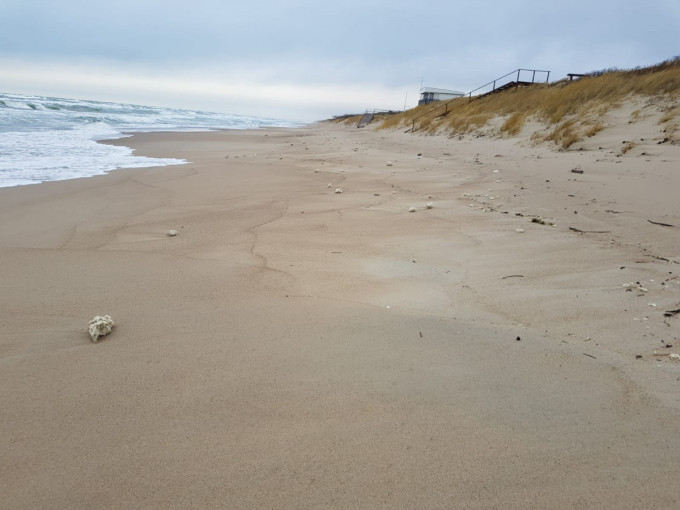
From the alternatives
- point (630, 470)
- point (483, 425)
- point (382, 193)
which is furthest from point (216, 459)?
point (382, 193)

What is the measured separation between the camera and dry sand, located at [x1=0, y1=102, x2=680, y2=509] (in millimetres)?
1107

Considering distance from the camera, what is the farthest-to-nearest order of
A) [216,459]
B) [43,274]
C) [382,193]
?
[382,193], [43,274], [216,459]

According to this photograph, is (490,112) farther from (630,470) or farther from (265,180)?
(630,470)

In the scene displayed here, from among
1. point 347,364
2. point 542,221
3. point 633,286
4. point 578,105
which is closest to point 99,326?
point 347,364

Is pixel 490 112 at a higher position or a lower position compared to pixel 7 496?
higher

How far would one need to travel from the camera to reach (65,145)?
1084cm

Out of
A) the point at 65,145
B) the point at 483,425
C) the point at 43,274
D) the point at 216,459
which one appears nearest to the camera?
the point at 216,459

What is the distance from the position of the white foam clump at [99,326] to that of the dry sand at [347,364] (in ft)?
0.12

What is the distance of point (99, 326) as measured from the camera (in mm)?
1824

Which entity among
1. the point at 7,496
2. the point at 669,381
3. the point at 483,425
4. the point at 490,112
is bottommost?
the point at 7,496

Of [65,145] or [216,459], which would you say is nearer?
[216,459]

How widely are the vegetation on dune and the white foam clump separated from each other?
8950mm

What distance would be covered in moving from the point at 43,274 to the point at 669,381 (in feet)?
10.4

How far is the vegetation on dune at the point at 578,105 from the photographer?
353 inches
